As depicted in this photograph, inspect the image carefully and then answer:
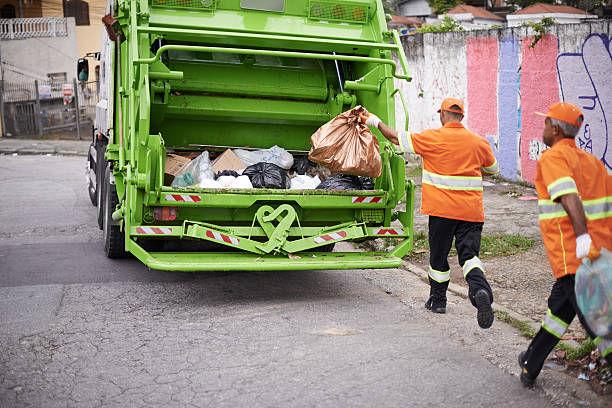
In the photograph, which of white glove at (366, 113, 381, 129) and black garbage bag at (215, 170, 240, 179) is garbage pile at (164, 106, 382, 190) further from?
white glove at (366, 113, 381, 129)

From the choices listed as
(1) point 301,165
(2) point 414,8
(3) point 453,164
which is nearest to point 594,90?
(1) point 301,165

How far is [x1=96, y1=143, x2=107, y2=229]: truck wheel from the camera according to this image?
286 inches

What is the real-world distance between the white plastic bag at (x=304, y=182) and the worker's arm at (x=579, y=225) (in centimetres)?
297

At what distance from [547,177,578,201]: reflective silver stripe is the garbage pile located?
225 centimetres

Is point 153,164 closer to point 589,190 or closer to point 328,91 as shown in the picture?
point 328,91

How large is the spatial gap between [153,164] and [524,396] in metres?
2.99

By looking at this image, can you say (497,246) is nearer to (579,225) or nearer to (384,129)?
(384,129)

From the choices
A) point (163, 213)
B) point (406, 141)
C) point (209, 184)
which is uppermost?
point (406, 141)

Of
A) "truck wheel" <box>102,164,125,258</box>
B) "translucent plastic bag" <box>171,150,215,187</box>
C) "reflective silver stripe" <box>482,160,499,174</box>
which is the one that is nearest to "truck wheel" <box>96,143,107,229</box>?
"truck wheel" <box>102,164,125,258</box>

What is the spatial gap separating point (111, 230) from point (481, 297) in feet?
11.8

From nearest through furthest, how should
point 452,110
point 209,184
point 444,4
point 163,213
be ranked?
1. point 452,110
2. point 163,213
3. point 209,184
4. point 444,4

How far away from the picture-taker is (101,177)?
24.7 feet

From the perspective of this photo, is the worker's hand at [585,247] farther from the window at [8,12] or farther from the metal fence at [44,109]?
the window at [8,12]

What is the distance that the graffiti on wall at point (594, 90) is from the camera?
8352 millimetres
